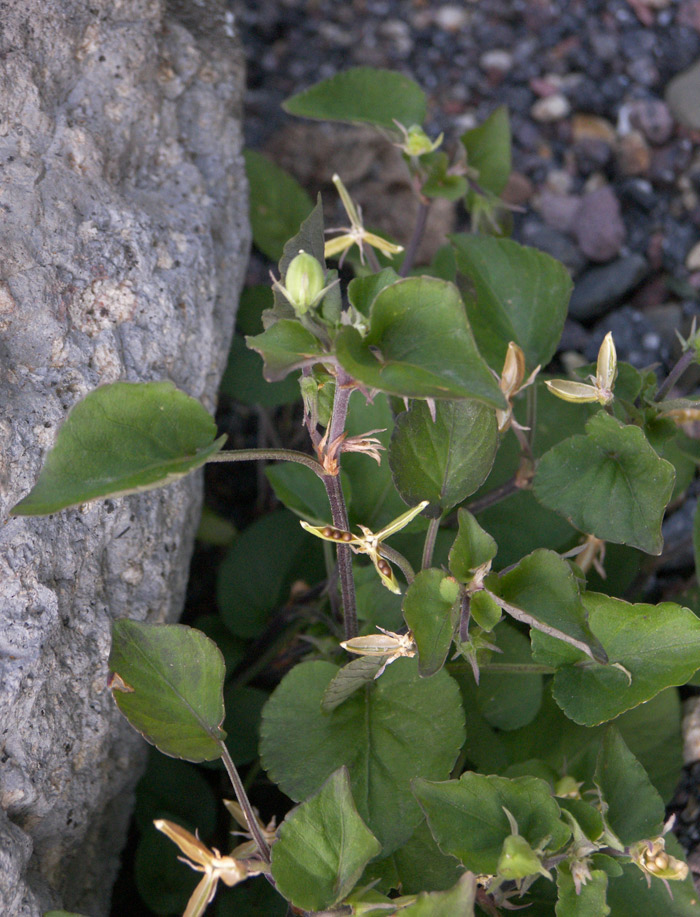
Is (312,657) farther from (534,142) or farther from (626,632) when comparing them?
(534,142)

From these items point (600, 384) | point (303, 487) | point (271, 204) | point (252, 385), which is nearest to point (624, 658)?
point (600, 384)

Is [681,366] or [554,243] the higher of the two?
[681,366]

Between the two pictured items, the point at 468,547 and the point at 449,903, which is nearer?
the point at 449,903

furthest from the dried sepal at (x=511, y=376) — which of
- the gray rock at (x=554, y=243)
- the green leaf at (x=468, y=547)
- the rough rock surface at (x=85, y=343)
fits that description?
the gray rock at (x=554, y=243)

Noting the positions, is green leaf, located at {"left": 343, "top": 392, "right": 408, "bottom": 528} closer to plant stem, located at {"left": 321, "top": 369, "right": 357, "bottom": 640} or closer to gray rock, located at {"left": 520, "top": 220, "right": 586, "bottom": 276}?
plant stem, located at {"left": 321, "top": 369, "right": 357, "bottom": 640}

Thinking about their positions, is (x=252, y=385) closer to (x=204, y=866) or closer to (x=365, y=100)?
(x=365, y=100)

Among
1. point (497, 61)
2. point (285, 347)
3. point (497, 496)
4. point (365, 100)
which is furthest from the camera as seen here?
point (497, 61)

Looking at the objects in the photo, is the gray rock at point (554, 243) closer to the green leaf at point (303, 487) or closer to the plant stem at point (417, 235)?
the plant stem at point (417, 235)
